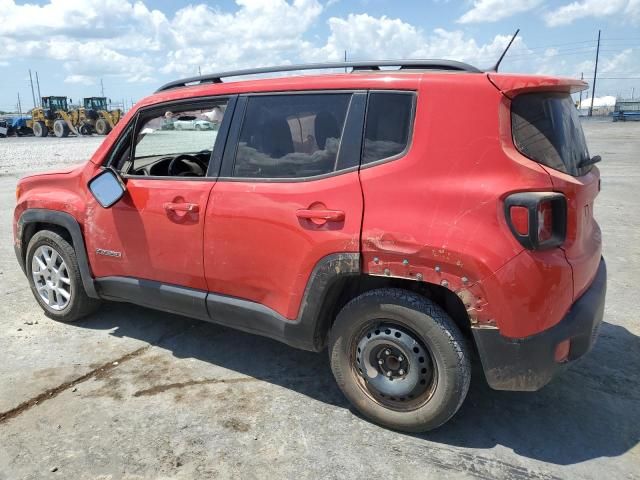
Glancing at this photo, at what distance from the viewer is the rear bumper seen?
2520mm

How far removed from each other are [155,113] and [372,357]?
2352mm

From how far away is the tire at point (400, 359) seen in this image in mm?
2666

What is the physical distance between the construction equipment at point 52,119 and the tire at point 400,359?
4025 centimetres

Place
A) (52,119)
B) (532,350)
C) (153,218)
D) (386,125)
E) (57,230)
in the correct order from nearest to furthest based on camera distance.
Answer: (532,350), (386,125), (153,218), (57,230), (52,119)

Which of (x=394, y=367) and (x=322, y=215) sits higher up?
(x=322, y=215)

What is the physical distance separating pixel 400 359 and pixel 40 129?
4263 cm

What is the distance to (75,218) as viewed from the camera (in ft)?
13.3

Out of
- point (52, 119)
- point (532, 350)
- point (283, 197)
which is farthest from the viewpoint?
point (52, 119)

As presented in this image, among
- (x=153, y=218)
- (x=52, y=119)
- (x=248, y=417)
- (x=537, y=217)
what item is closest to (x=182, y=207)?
(x=153, y=218)

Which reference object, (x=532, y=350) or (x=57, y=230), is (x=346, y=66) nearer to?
(x=532, y=350)

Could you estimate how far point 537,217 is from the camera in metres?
2.37

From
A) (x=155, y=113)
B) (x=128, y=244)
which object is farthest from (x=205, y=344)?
(x=155, y=113)

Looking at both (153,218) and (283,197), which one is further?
(153,218)

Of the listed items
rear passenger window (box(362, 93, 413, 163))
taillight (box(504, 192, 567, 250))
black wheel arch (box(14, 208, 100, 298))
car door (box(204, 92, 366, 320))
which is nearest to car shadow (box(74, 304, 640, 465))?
black wheel arch (box(14, 208, 100, 298))
